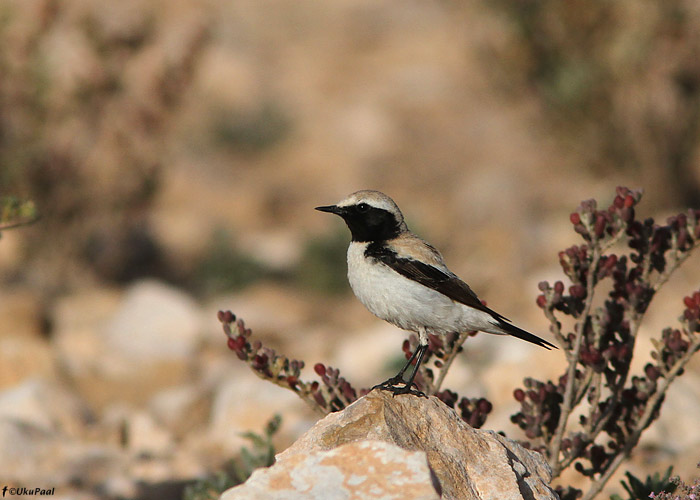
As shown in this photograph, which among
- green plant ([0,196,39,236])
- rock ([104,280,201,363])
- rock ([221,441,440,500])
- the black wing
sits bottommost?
rock ([221,441,440,500])

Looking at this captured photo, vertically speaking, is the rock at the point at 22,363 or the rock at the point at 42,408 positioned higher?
the rock at the point at 22,363

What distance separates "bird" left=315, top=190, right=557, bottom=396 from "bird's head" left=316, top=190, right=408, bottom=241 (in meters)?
0.04

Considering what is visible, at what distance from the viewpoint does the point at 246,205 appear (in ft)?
49.2

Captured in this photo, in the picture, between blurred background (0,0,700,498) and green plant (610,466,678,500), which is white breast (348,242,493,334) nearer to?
green plant (610,466,678,500)

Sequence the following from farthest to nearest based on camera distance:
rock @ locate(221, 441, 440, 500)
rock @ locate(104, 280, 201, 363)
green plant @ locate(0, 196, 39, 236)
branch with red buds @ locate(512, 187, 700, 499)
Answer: rock @ locate(104, 280, 201, 363)
green plant @ locate(0, 196, 39, 236)
branch with red buds @ locate(512, 187, 700, 499)
rock @ locate(221, 441, 440, 500)

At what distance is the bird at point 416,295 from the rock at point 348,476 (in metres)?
1.21

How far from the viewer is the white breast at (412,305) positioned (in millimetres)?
4664

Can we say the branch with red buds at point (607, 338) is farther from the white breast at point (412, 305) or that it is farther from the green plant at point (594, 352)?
the white breast at point (412, 305)

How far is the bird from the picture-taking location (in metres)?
4.67

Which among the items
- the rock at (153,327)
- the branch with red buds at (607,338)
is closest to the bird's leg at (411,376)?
Answer: the branch with red buds at (607,338)

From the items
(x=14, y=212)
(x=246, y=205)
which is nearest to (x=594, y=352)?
(x=14, y=212)

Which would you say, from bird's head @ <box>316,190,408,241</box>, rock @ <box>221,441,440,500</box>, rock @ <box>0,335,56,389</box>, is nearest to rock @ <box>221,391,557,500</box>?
rock @ <box>221,441,440,500</box>

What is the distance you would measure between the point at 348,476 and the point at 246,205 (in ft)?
39.5

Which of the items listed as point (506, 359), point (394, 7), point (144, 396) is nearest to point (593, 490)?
point (506, 359)
